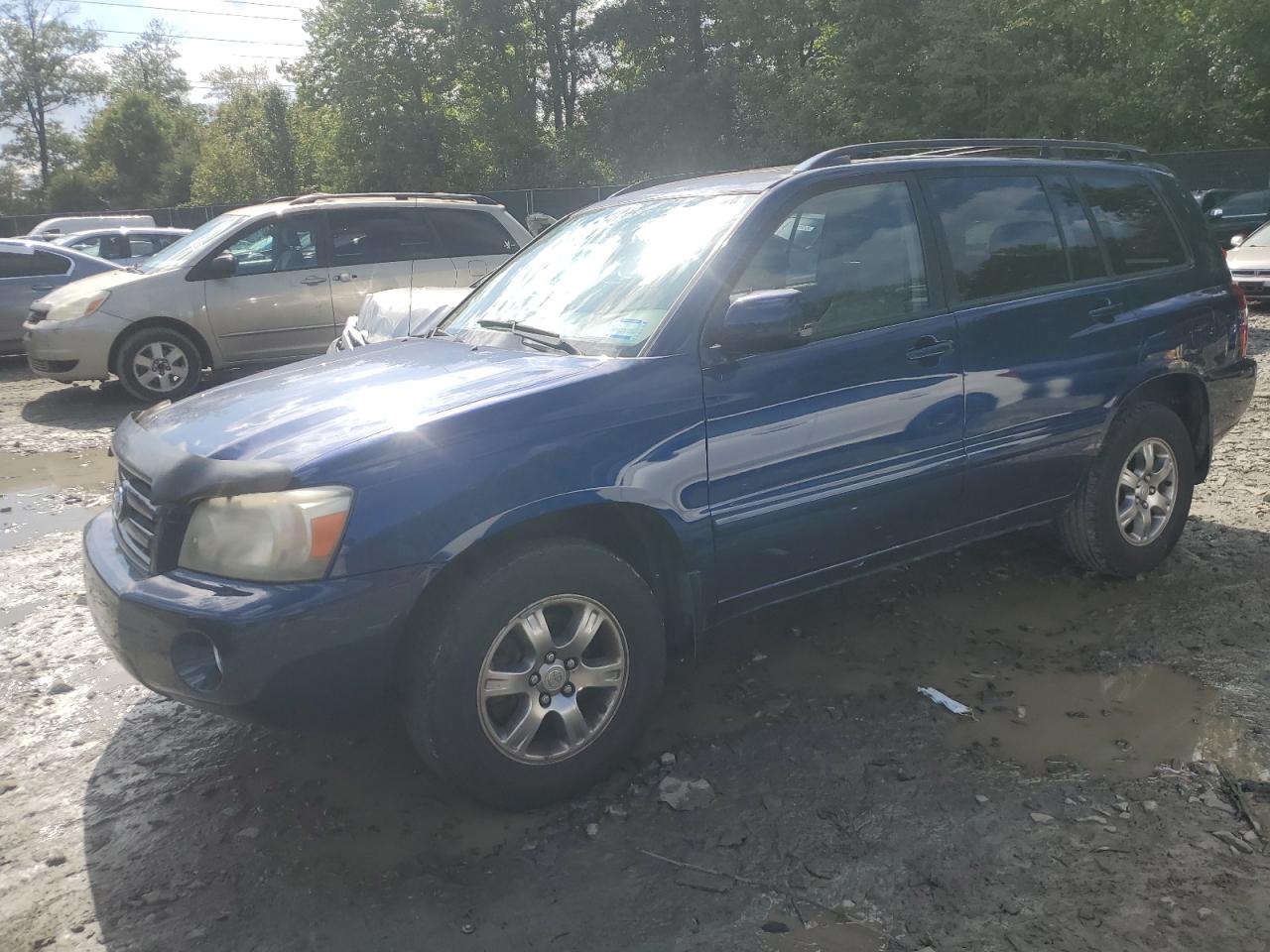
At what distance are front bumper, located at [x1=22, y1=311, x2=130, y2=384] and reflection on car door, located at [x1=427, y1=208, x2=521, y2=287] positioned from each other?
2.78 m

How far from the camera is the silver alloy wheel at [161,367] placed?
31.6 feet

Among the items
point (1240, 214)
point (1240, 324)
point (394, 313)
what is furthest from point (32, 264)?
point (1240, 214)

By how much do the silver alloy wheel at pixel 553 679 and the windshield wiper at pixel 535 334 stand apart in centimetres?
91

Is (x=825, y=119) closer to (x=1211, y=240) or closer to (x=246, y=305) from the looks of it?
(x=246, y=305)

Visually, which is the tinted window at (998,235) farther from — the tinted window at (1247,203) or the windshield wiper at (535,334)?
the tinted window at (1247,203)

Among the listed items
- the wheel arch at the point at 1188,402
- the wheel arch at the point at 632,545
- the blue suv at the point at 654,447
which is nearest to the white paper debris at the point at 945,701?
the blue suv at the point at 654,447

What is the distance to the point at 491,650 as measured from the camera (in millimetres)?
2893

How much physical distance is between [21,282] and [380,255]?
4.46 meters

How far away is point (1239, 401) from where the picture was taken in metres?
5.00

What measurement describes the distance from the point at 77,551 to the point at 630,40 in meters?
38.4

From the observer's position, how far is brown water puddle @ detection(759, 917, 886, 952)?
2.52 metres

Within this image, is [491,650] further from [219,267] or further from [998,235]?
[219,267]

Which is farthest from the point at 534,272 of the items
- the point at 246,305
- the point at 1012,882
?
the point at 246,305

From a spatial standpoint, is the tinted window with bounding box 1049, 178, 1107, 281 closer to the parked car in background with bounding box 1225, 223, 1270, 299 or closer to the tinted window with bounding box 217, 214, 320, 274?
the tinted window with bounding box 217, 214, 320, 274
